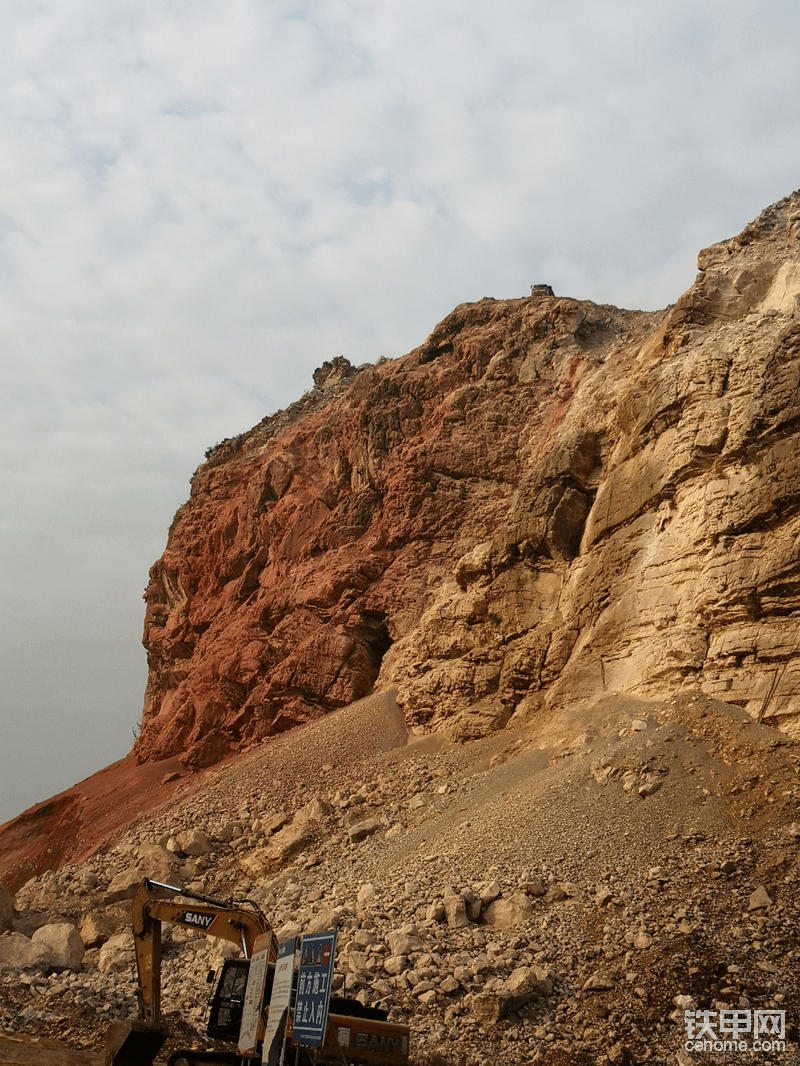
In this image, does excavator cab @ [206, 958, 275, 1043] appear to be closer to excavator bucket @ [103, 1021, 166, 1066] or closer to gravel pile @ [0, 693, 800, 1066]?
excavator bucket @ [103, 1021, 166, 1066]

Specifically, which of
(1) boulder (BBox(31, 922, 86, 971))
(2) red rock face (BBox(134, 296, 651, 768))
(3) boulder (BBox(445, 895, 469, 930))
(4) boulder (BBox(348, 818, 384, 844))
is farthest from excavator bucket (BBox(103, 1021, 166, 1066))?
(2) red rock face (BBox(134, 296, 651, 768))

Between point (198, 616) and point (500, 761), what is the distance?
1833 cm

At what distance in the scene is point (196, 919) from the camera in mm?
11602

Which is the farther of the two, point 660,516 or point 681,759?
point 660,516

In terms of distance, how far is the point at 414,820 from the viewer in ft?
65.2

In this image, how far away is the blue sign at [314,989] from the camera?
8258mm

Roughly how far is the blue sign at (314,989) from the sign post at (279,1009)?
5.5 inches

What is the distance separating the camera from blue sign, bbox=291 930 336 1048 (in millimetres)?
8258

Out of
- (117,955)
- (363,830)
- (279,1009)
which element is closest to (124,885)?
(117,955)

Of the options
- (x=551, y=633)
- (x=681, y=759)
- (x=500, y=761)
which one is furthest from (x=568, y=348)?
(x=681, y=759)

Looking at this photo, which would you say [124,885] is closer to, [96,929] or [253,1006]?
[96,929]

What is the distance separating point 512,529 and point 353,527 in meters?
8.91

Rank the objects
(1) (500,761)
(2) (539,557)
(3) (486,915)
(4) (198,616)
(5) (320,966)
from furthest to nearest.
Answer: (4) (198,616) < (2) (539,557) < (1) (500,761) < (3) (486,915) < (5) (320,966)

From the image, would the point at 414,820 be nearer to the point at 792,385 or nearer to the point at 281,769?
the point at 281,769
